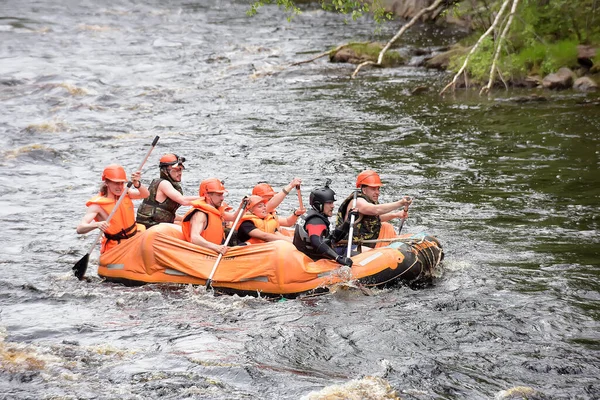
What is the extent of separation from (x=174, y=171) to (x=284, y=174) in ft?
15.5

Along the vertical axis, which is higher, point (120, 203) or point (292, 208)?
point (120, 203)

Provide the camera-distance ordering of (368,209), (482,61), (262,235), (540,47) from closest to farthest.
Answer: (368,209) → (262,235) → (482,61) → (540,47)

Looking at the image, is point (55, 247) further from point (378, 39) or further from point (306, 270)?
point (378, 39)

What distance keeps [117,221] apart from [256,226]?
→ 1846mm

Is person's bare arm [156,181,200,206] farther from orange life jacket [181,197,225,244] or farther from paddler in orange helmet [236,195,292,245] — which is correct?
paddler in orange helmet [236,195,292,245]

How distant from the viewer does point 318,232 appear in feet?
33.1

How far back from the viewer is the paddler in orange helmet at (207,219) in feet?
34.4

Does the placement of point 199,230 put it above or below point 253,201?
below

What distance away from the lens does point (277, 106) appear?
21.7 metres

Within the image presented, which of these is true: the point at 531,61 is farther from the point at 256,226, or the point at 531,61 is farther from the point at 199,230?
the point at 199,230

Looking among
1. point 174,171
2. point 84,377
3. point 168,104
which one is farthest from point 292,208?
point 168,104

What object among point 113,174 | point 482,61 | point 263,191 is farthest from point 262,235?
point 482,61

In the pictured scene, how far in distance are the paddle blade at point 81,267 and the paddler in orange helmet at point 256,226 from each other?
2.04m

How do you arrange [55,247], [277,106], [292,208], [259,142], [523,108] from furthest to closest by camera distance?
1. [277,106]
2. [523,108]
3. [259,142]
4. [292,208]
5. [55,247]
